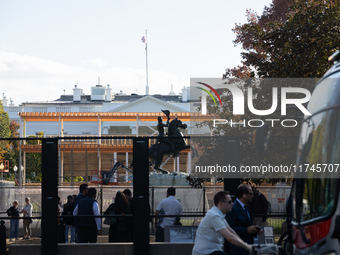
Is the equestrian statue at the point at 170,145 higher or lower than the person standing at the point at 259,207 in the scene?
higher

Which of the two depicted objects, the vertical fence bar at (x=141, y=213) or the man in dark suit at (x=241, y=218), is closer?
the man in dark suit at (x=241, y=218)

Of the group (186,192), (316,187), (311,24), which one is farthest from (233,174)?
(311,24)

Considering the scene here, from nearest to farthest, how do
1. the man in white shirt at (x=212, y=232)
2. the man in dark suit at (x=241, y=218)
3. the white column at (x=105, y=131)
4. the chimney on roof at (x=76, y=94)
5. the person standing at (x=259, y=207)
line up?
the man in white shirt at (x=212, y=232)
the man in dark suit at (x=241, y=218)
the person standing at (x=259, y=207)
the white column at (x=105, y=131)
the chimney on roof at (x=76, y=94)

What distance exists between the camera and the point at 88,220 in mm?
10727

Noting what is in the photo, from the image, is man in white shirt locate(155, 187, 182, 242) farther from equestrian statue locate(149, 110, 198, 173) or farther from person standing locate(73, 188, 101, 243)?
equestrian statue locate(149, 110, 198, 173)

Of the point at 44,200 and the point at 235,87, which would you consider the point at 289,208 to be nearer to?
the point at 44,200

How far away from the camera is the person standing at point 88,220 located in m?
10.7

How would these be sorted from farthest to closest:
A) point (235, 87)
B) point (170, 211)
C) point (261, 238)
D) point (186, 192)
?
point (235, 87)
point (186, 192)
point (170, 211)
point (261, 238)

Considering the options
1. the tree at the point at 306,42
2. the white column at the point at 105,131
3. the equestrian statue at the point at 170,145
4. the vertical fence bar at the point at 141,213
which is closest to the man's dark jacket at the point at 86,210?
the vertical fence bar at the point at 141,213

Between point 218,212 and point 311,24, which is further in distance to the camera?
point 311,24

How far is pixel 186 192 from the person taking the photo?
40.1ft

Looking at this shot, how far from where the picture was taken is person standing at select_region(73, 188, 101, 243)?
35.1 feet

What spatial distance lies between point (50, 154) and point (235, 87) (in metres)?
7.57

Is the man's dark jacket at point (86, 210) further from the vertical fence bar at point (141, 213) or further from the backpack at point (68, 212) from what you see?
the vertical fence bar at point (141, 213)
